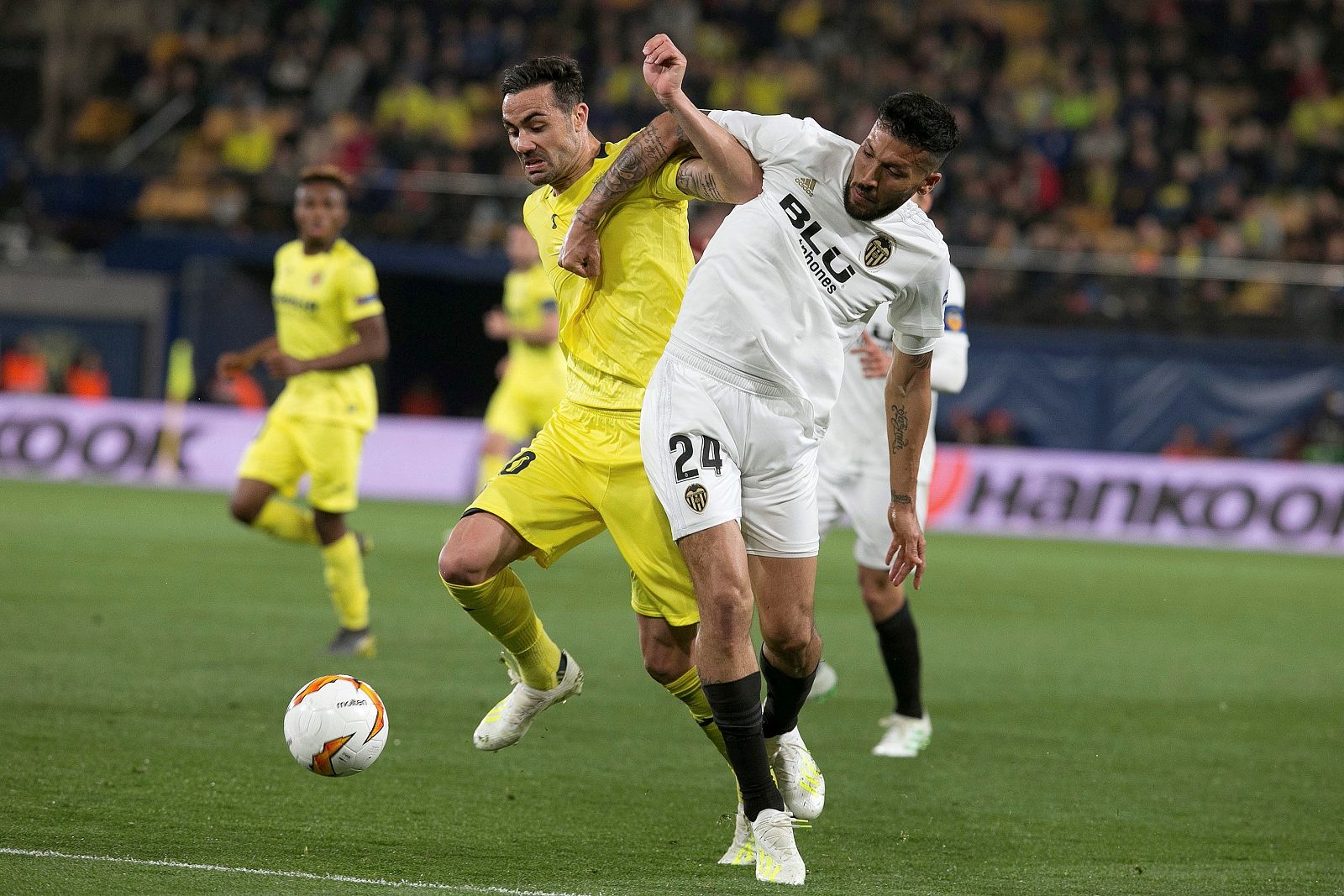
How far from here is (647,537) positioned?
5609mm

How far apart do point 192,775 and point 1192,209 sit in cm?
2007

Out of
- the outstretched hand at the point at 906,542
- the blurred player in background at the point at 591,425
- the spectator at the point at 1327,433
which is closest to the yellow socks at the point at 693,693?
the blurred player in background at the point at 591,425

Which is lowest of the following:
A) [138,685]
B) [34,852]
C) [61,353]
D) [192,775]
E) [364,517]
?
[61,353]

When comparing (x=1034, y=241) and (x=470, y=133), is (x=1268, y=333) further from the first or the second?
(x=470, y=133)

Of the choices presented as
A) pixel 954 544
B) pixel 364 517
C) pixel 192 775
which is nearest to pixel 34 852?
pixel 192 775

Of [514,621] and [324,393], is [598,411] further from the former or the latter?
[324,393]

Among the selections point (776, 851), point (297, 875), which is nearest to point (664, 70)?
point (776, 851)

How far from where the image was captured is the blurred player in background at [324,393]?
30.5 ft

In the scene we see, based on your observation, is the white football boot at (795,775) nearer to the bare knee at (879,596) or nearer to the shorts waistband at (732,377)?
the shorts waistband at (732,377)

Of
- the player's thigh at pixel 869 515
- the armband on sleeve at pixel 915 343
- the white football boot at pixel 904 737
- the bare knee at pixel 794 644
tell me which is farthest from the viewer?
the player's thigh at pixel 869 515

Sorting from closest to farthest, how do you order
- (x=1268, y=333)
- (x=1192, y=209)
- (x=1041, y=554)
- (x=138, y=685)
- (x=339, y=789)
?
(x=339, y=789) → (x=138, y=685) → (x=1041, y=554) → (x=1268, y=333) → (x=1192, y=209)

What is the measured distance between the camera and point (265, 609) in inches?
427

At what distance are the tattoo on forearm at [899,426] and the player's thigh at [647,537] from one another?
80 cm

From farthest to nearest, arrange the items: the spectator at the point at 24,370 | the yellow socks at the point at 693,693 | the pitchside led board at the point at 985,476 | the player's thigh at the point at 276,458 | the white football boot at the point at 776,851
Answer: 1. the spectator at the point at 24,370
2. the pitchside led board at the point at 985,476
3. the player's thigh at the point at 276,458
4. the yellow socks at the point at 693,693
5. the white football boot at the point at 776,851
